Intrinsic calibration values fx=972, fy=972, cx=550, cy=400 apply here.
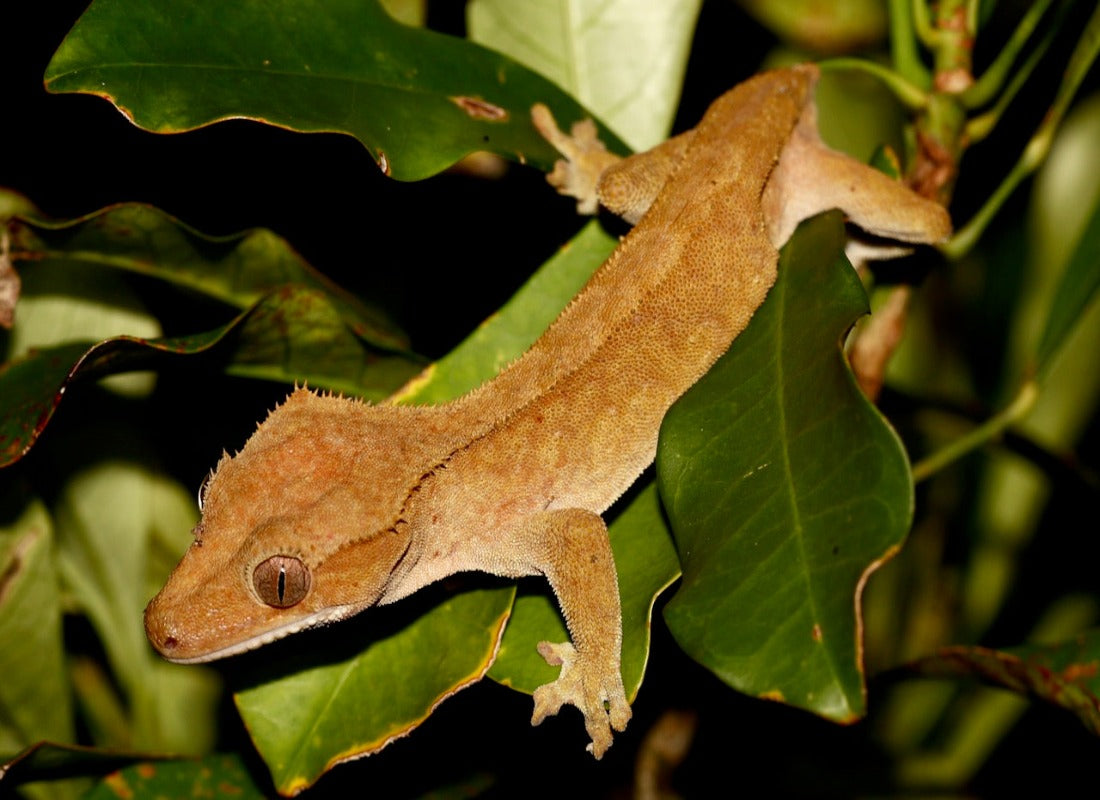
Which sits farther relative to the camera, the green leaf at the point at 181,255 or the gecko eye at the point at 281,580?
the green leaf at the point at 181,255

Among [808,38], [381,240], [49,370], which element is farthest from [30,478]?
[808,38]

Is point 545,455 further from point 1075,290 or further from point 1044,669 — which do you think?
point 1075,290

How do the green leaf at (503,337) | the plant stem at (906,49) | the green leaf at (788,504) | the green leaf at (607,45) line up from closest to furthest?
the green leaf at (788,504) < the green leaf at (503,337) < the plant stem at (906,49) < the green leaf at (607,45)

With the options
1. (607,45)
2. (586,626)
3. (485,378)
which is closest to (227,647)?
(586,626)

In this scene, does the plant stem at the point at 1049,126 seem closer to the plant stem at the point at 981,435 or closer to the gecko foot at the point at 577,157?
the plant stem at the point at 981,435

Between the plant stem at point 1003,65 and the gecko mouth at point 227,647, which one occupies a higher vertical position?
the plant stem at point 1003,65

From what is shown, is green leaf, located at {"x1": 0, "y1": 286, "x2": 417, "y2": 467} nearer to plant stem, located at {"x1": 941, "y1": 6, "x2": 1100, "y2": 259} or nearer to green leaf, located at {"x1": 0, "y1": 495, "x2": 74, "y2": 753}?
green leaf, located at {"x1": 0, "y1": 495, "x2": 74, "y2": 753}

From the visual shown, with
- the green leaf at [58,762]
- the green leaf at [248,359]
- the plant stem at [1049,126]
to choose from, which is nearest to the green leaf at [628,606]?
the green leaf at [248,359]

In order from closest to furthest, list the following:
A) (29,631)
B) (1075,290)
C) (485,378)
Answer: (485,378)
(29,631)
(1075,290)
